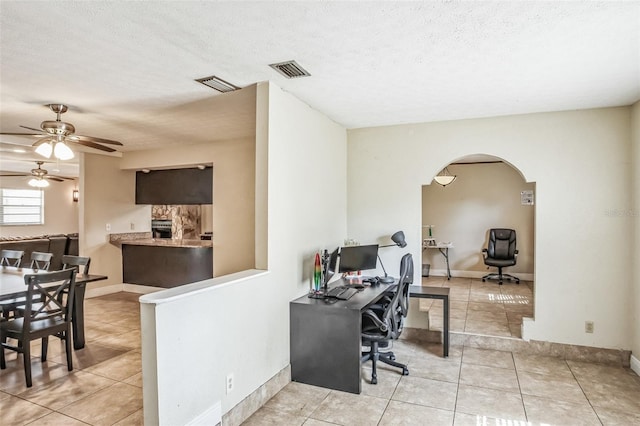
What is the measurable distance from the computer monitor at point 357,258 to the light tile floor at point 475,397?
1.00 m

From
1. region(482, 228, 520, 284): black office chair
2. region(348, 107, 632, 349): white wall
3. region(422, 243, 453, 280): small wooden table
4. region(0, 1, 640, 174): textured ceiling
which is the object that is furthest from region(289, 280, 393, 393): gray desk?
region(482, 228, 520, 284): black office chair

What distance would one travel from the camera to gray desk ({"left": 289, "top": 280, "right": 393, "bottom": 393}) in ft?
9.93

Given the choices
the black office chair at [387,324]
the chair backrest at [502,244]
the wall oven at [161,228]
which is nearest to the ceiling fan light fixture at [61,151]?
the black office chair at [387,324]

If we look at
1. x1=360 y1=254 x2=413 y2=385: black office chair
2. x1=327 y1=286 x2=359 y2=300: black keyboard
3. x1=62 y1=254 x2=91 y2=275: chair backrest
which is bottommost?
Result: x1=360 y1=254 x2=413 y2=385: black office chair

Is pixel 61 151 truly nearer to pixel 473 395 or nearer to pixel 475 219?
pixel 473 395

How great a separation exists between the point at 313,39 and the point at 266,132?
974 mm

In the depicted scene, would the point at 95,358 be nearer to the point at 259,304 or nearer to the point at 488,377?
the point at 259,304

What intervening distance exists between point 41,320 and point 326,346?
250cm

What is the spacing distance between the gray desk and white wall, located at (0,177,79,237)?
32.4ft

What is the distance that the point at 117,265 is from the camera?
6.67 m

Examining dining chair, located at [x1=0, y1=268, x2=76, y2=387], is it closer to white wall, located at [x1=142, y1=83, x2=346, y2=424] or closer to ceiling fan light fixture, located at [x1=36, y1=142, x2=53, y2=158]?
ceiling fan light fixture, located at [x1=36, y1=142, x2=53, y2=158]

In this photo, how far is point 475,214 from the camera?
7.49m

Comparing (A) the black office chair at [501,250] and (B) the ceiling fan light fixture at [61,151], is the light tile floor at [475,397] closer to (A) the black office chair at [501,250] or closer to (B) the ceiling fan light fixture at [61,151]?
(B) the ceiling fan light fixture at [61,151]

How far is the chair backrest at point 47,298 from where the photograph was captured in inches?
120
